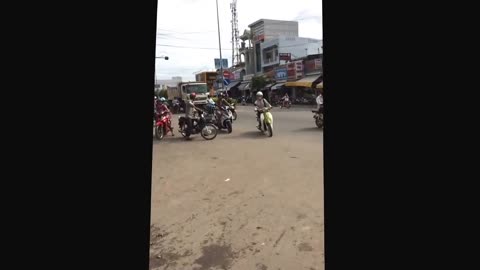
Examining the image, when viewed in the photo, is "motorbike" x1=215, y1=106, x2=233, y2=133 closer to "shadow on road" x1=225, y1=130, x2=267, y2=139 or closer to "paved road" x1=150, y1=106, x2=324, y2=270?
"shadow on road" x1=225, y1=130, x2=267, y2=139

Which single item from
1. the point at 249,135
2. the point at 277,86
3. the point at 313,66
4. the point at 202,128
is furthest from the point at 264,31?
the point at 202,128

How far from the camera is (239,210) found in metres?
4.07

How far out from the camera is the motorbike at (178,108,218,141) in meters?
10.1

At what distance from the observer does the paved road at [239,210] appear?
9.66 feet

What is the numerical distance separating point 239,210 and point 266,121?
633 centimetres

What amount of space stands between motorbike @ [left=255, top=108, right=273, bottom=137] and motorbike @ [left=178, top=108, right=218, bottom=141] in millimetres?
1365

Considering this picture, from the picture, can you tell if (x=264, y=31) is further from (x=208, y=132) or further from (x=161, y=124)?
(x=208, y=132)

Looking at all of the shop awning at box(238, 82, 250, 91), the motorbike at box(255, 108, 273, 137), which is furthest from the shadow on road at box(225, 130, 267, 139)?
the shop awning at box(238, 82, 250, 91)

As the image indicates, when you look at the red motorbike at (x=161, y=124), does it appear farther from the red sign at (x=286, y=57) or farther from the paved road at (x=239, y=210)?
the red sign at (x=286, y=57)

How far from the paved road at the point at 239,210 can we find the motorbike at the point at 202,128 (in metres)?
2.11
